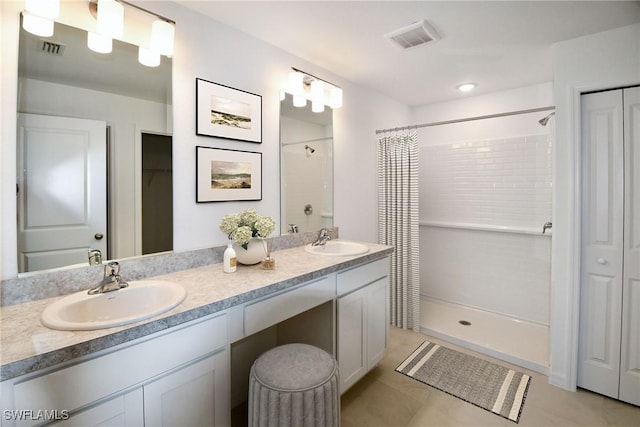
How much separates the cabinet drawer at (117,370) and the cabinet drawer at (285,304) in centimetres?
16

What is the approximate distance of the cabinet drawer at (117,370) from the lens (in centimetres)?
82

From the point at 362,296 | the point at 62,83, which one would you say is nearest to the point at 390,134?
the point at 362,296

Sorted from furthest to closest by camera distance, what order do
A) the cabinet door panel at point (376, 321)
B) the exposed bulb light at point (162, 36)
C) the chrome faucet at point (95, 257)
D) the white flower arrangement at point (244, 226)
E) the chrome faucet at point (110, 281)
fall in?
the cabinet door panel at point (376, 321)
the white flower arrangement at point (244, 226)
the exposed bulb light at point (162, 36)
the chrome faucet at point (95, 257)
the chrome faucet at point (110, 281)

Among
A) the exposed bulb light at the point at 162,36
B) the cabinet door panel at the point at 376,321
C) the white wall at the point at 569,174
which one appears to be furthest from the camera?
the cabinet door panel at the point at 376,321

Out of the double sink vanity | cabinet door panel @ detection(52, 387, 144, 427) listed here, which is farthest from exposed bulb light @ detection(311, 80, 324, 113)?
cabinet door panel @ detection(52, 387, 144, 427)

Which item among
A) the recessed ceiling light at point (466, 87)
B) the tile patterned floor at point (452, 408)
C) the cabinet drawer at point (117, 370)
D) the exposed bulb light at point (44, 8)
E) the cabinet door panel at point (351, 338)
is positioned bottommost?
the tile patterned floor at point (452, 408)

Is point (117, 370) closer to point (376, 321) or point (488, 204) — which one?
point (376, 321)

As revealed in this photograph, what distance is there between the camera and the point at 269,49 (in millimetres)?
2078

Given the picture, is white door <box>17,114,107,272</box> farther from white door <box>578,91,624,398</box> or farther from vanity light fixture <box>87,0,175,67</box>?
white door <box>578,91,624,398</box>

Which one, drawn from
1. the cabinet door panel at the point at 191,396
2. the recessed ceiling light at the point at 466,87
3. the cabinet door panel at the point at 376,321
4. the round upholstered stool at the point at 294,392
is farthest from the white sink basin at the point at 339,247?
the recessed ceiling light at the point at 466,87

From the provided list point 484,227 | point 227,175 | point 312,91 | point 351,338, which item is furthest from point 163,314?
point 484,227

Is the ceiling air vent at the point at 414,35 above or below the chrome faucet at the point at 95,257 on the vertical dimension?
above

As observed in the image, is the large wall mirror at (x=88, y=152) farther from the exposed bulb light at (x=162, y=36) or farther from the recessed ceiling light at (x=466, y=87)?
the recessed ceiling light at (x=466, y=87)

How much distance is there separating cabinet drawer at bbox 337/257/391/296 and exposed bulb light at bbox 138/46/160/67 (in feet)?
5.08
